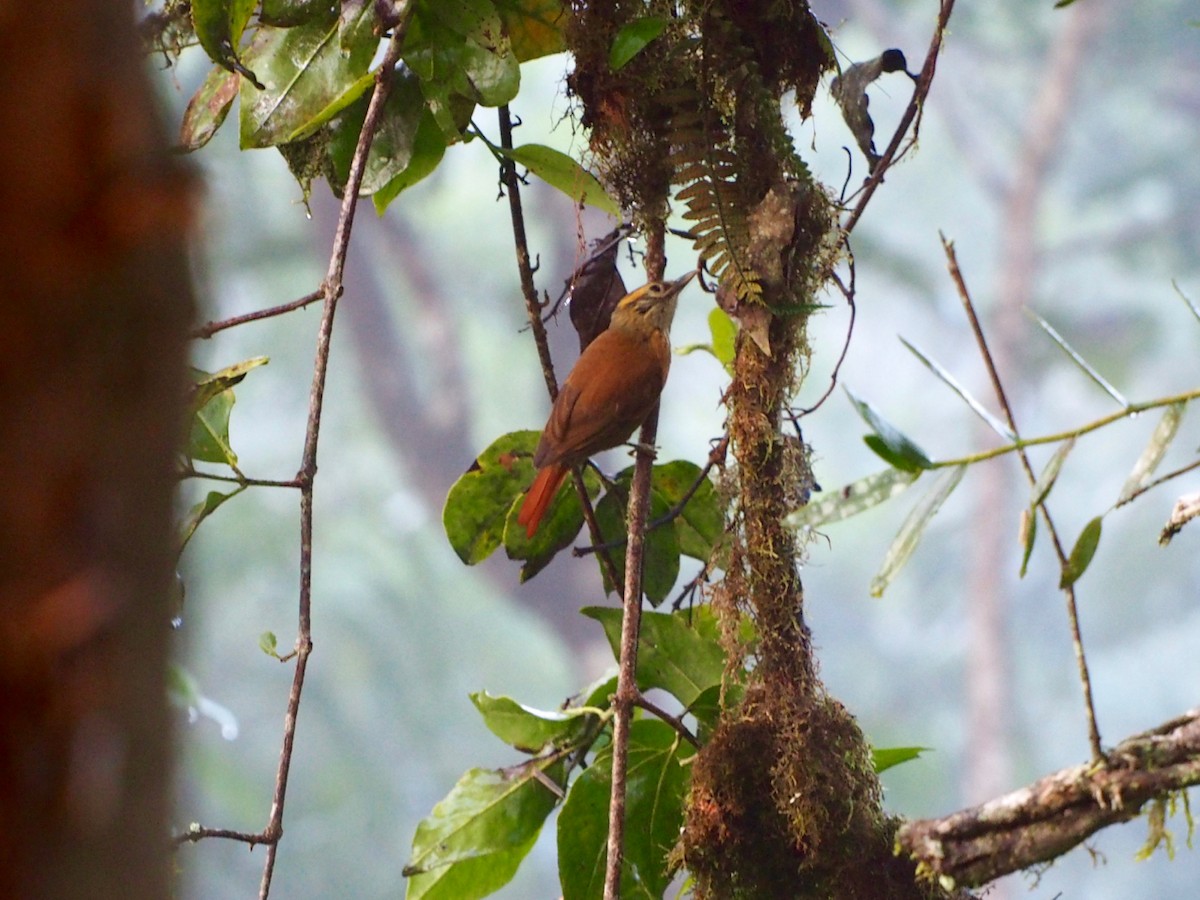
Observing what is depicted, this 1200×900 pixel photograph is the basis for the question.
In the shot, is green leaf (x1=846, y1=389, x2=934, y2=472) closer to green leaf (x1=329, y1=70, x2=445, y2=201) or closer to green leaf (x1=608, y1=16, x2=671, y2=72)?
green leaf (x1=608, y1=16, x2=671, y2=72)

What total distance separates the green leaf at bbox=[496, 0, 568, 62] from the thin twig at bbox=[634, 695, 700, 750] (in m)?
0.79

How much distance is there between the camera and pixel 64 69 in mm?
380

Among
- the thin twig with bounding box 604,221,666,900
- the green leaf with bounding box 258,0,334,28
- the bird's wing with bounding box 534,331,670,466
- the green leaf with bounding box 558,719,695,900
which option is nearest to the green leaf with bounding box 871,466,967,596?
the thin twig with bounding box 604,221,666,900

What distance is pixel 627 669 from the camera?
1185 millimetres

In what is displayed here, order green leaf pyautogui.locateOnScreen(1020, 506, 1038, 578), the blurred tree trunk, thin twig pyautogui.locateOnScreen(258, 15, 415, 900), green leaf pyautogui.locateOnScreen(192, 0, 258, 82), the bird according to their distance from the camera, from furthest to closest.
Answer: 1. the bird
2. green leaf pyautogui.locateOnScreen(192, 0, 258, 82)
3. thin twig pyautogui.locateOnScreen(258, 15, 415, 900)
4. green leaf pyautogui.locateOnScreen(1020, 506, 1038, 578)
5. the blurred tree trunk

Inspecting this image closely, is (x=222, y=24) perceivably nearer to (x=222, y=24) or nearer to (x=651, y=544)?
(x=222, y=24)

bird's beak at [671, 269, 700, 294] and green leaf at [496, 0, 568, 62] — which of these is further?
bird's beak at [671, 269, 700, 294]

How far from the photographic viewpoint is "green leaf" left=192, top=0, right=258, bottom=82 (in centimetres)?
116

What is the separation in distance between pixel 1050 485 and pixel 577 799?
65 centimetres

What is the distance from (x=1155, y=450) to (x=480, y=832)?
79cm

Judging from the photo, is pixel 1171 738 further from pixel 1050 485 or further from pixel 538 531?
pixel 538 531

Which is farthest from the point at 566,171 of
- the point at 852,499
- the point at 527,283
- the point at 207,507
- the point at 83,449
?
the point at 83,449

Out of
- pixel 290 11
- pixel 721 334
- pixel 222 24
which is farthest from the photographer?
pixel 721 334

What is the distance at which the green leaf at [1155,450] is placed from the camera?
0.84 m
